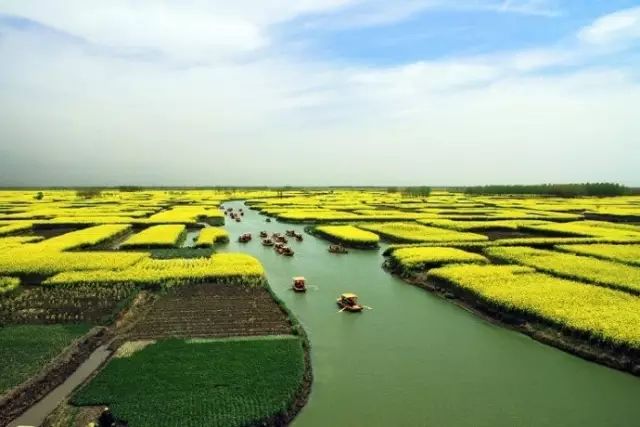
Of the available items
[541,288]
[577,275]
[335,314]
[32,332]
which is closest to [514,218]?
[577,275]

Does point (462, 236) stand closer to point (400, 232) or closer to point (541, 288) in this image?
point (400, 232)

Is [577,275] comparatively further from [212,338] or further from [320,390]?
[212,338]

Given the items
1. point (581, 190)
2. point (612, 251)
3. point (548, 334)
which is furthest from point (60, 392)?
point (581, 190)

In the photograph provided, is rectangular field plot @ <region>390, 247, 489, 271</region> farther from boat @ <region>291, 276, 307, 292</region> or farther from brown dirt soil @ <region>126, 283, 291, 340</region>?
brown dirt soil @ <region>126, 283, 291, 340</region>

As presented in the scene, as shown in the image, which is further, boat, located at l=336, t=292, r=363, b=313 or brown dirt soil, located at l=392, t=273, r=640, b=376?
boat, located at l=336, t=292, r=363, b=313

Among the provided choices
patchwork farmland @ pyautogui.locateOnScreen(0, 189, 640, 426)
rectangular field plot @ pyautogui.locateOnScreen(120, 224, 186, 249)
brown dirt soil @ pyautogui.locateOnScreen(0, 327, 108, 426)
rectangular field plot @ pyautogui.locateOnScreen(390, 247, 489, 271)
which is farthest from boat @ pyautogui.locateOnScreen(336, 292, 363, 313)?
rectangular field plot @ pyautogui.locateOnScreen(120, 224, 186, 249)

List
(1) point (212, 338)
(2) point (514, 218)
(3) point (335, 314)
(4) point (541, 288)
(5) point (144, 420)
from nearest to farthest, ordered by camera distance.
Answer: (5) point (144, 420) → (1) point (212, 338) → (3) point (335, 314) → (4) point (541, 288) → (2) point (514, 218)

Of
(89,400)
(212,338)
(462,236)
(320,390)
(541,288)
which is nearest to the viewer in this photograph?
(89,400)

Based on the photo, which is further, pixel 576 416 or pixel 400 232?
pixel 400 232
